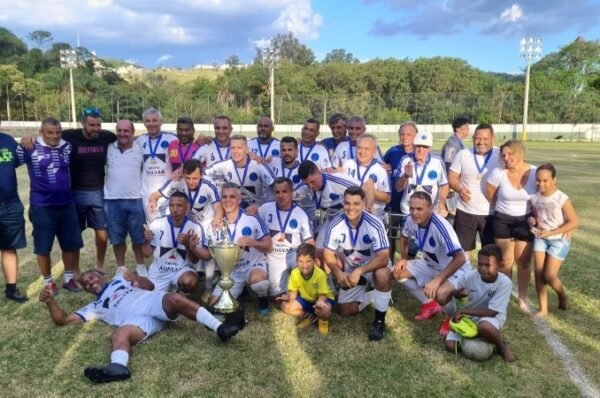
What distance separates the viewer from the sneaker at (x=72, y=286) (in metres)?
5.98

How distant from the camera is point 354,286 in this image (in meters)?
5.00

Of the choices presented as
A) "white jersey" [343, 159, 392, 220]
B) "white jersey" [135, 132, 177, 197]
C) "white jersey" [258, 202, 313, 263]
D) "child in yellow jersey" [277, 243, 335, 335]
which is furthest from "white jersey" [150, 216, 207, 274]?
"white jersey" [343, 159, 392, 220]

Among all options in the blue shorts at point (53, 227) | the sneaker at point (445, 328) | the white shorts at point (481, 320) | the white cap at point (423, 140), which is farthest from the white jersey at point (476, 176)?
the blue shorts at point (53, 227)

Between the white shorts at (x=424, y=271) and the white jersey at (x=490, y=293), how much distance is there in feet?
0.91

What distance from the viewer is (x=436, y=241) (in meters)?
4.97

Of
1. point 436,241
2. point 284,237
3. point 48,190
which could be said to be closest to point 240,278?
point 284,237

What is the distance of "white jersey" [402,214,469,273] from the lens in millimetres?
4809

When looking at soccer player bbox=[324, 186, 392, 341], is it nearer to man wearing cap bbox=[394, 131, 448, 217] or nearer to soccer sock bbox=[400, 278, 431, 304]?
soccer sock bbox=[400, 278, 431, 304]

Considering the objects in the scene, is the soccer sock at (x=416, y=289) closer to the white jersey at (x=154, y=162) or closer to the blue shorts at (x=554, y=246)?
the blue shorts at (x=554, y=246)

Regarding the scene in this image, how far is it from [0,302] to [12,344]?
1.31 m

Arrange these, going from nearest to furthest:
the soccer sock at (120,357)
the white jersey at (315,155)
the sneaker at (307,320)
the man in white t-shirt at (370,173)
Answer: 1. the soccer sock at (120,357)
2. the sneaker at (307,320)
3. the man in white t-shirt at (370,173)
4. the white jersey at (315,155)

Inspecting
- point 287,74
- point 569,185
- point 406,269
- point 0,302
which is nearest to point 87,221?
point 0,302

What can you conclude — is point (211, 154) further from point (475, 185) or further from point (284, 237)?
point (475, 185)

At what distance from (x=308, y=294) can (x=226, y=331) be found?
3.44 feet
